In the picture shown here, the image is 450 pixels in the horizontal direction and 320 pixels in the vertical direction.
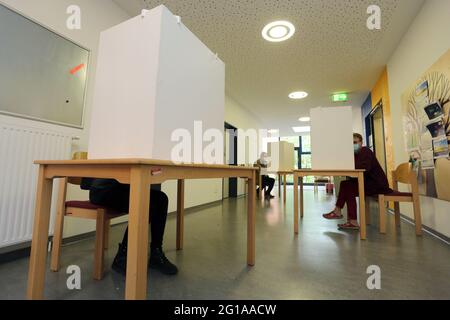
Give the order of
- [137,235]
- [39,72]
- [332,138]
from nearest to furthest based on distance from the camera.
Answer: [137,235] < [39,72] < [332,138]

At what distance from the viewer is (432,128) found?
1.98 metres

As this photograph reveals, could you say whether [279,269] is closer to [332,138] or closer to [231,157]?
[332,138]

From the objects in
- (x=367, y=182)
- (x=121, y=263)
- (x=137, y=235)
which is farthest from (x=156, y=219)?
(x=367, y=182)

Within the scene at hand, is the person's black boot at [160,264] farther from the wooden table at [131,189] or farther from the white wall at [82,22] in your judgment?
the white wall at [82,22]

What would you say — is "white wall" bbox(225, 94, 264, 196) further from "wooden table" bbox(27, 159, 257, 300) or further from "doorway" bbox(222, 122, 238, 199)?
"wooden table" bbox(27, 159, 257, 300)

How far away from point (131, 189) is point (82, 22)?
1996mm

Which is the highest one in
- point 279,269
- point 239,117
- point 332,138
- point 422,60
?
point 239,117

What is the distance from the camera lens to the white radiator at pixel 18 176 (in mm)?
1363

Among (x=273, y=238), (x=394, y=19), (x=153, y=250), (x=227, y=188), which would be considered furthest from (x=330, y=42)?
(x=227, y=188)

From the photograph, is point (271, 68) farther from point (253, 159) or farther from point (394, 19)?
point (253, 159)

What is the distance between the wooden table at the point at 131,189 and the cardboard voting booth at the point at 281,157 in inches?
177

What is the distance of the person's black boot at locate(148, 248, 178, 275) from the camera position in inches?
48.3

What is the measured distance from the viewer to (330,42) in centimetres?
265

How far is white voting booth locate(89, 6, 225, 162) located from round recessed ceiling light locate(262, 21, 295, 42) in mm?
1745
